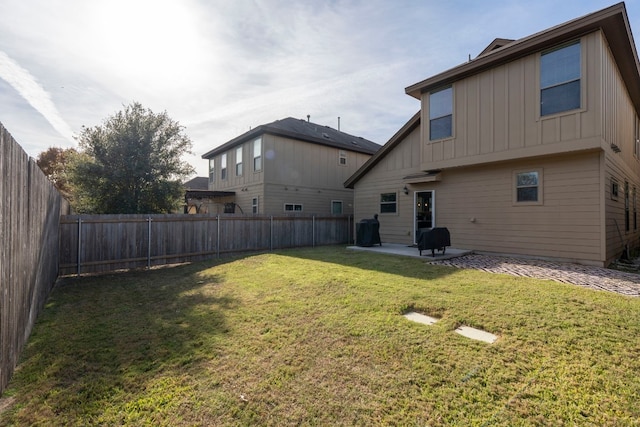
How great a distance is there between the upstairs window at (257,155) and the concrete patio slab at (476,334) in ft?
40.7

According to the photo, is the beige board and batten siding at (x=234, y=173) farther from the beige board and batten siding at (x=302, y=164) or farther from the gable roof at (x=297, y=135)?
the beige board and batten siding at (x=302, y=164)

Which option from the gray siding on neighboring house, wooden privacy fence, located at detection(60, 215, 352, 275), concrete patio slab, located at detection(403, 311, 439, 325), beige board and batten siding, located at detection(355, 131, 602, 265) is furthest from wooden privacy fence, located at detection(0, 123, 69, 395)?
the gray siding on neighboring house

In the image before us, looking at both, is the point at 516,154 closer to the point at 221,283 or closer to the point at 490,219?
the point at 490,219

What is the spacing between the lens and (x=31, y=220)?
137 inches

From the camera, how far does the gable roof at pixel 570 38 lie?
639 centimetres

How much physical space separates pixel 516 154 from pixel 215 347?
838 centimetres

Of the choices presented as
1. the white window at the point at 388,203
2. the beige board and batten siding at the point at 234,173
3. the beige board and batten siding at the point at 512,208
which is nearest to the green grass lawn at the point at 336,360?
the beige board and batten siding at the point at 512,208

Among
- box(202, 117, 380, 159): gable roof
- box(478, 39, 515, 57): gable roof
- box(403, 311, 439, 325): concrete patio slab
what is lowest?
box(403, 311, 439, 325): concrete patio slab

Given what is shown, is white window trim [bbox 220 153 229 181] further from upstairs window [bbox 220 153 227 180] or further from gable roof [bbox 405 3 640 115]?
gable roof [bbox 405 3 640 115]

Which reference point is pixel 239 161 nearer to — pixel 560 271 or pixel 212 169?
pixel 212 169

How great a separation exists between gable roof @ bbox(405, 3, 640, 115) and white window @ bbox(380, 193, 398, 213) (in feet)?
13.0

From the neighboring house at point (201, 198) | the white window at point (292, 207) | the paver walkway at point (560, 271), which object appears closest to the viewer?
the paver walkway at point (560, 271)

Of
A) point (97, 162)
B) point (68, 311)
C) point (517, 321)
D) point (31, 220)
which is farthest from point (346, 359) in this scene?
point (97, 162)

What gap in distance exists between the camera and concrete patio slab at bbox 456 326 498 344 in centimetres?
310
